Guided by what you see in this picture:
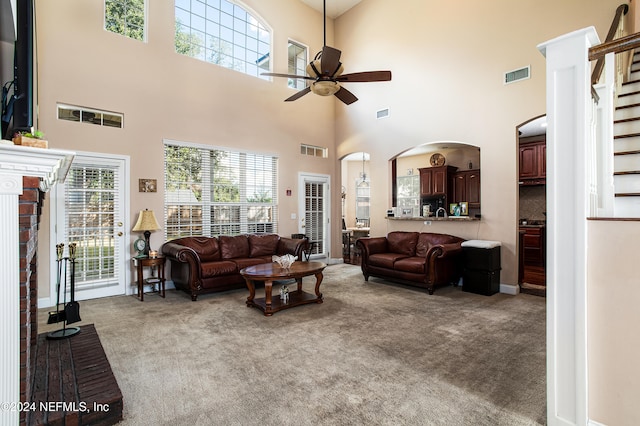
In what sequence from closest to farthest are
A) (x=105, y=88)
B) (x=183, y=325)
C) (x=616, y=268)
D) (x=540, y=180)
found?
(x=616, y=268) → (x=183, y=325) → (x=105, y=88) → (x=540, y=180)

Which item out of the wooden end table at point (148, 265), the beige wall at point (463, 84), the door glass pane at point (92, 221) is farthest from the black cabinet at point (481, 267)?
the door glass pane at point (92, 221)

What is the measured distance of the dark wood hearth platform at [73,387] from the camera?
183cm

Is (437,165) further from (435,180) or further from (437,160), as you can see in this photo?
(435,180)

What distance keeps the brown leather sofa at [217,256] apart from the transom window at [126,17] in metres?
3.37

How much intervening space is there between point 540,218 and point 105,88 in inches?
359

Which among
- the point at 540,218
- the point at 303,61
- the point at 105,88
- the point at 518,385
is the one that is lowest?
the point at 518,385

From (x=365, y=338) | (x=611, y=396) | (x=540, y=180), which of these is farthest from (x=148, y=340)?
(x=540, y=180)

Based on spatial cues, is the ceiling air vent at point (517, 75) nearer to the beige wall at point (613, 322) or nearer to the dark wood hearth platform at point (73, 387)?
the beige wall at point (613, 322)

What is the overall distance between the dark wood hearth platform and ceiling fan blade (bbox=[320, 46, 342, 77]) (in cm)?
371

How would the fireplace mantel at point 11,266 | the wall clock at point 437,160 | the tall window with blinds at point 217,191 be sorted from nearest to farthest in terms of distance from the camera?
the fireplace mantel at point 11,266
the tall window with blinds at point 217,191
the wall clock at point 437,160

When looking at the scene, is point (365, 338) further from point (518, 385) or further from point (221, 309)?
point (221, 309)

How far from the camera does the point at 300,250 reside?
579 centimetres

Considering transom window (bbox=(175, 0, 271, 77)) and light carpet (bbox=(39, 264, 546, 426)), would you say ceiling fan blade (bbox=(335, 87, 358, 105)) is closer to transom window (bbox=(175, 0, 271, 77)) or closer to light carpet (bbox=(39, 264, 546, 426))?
transom window (bbox=(175, 0, 271, 77))

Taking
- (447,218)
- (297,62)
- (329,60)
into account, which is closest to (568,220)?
(329,60)
